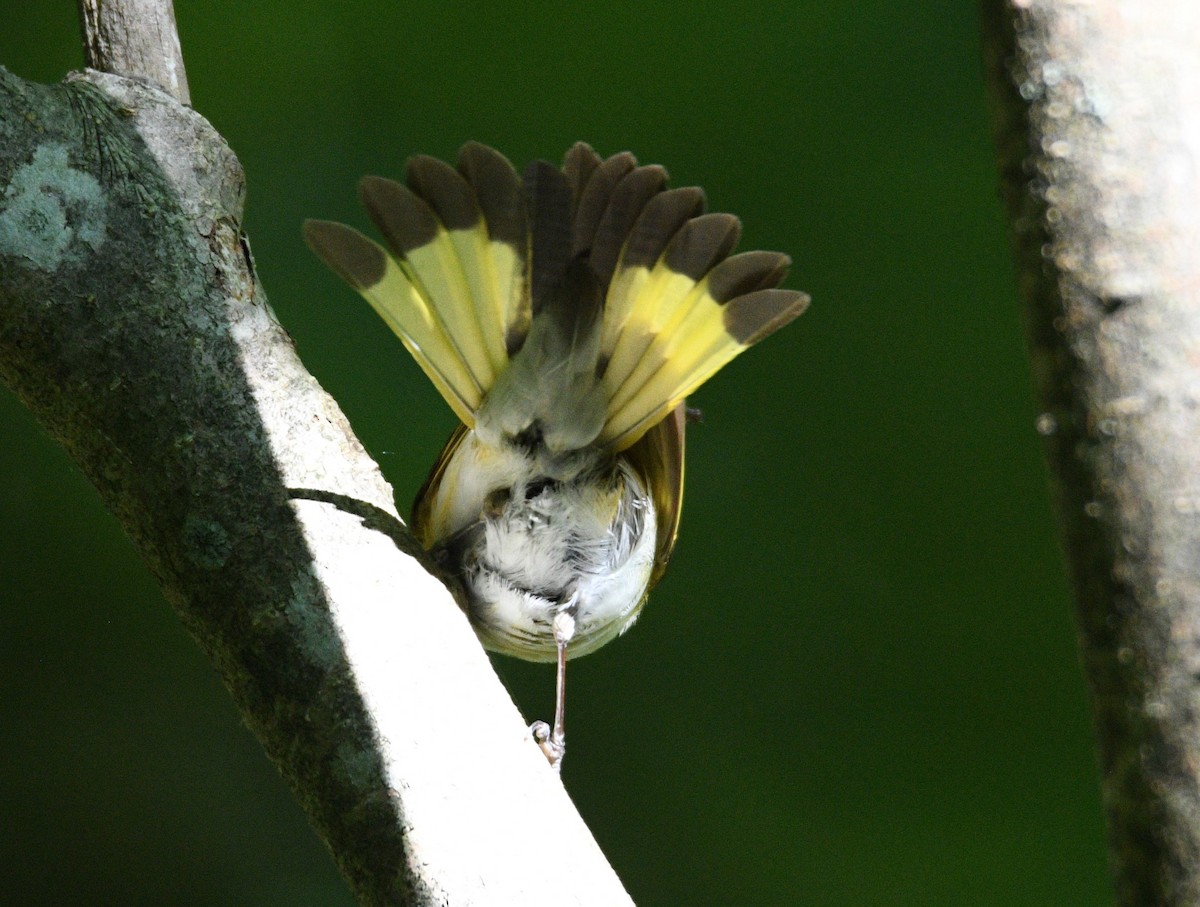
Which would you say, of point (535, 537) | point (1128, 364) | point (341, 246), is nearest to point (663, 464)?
point (535, 537)

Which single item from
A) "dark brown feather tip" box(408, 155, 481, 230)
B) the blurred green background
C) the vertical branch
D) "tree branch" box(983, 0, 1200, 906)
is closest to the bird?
"dark brown feather tip" box(408, 155, 481, 230)

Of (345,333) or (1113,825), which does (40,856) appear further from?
(1113,825)

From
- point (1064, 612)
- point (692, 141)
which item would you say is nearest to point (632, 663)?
point (1064, 612)

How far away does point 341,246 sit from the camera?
4.46ft

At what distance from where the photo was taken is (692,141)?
2.56 meters

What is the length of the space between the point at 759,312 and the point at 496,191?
0.34 meters

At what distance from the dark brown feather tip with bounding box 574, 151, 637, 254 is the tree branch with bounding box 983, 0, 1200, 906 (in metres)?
0.92

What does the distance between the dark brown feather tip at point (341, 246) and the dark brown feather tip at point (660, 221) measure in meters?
0.32

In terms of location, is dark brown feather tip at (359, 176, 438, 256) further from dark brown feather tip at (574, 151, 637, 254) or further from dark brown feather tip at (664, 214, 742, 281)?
dark brown feather tip at (664, 214, 742, 281)

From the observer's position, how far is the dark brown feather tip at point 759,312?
53.6 inches

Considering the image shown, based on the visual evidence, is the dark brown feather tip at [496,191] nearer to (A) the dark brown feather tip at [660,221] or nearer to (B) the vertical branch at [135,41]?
(A) the dark brown feather tip at [660,221]

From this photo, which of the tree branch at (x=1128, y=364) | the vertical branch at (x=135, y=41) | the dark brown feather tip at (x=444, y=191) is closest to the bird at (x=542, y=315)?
the dark brown feather tip at (x=444, y=191)

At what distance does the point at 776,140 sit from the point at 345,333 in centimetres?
100

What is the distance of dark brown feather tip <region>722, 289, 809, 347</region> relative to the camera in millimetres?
1361
